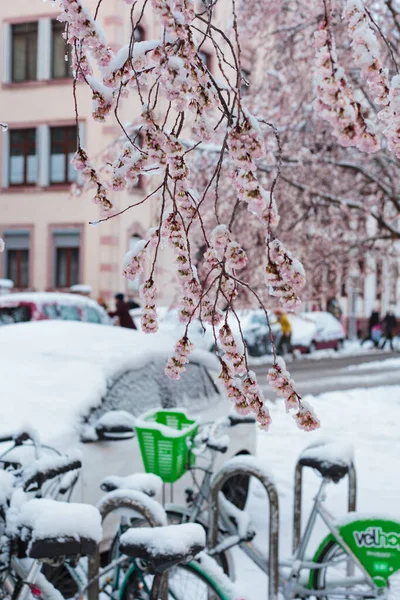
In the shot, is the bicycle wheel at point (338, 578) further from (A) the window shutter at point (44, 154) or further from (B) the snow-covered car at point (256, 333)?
(A) the window shutter at point (44, 154)

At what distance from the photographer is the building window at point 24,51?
31.3 m

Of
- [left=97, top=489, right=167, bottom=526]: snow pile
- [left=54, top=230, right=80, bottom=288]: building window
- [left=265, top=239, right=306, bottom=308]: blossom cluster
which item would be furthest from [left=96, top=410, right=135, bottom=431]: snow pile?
[left=54, top=230, right=80, bottom=288]: building window

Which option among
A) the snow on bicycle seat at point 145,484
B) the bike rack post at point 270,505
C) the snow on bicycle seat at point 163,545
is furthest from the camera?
the bike rack post at point 270,505

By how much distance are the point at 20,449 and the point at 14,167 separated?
28.2 meters

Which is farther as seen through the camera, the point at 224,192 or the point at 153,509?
the point at 224,192

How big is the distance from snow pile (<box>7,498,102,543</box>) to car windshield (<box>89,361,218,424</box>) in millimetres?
2119

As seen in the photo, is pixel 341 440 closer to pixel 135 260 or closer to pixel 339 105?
pixel 135 260

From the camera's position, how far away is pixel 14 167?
104 feet

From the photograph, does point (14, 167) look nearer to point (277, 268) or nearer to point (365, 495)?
point (365, 495)

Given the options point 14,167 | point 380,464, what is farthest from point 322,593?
point 14,167

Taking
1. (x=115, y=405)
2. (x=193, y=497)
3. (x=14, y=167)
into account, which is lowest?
(x=193, y=497)

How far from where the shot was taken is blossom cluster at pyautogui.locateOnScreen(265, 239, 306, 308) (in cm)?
275

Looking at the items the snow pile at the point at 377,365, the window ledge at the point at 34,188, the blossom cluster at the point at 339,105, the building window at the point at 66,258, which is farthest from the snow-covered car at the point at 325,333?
the blossom cluster at the point at 339,105

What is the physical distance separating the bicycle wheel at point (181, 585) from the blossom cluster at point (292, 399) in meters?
1.41
